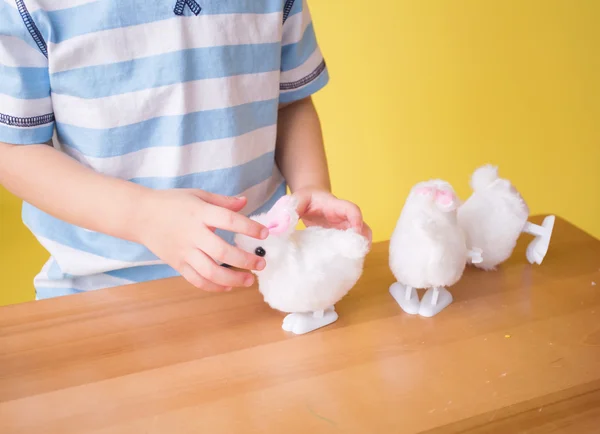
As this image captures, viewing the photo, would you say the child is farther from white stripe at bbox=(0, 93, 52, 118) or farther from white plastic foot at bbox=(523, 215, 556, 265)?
white plastic foot at bbox=(523, 215, 556, 265)

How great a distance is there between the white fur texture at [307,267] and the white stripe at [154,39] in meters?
0.20

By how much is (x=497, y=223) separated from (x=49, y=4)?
0.44 metres

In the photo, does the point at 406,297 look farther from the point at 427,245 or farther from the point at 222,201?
the point at 222,201

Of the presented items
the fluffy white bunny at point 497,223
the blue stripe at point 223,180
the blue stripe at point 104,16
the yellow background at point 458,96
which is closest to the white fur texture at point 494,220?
the fluffy white bunny at point 497,223

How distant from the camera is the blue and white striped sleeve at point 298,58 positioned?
2.09 feet

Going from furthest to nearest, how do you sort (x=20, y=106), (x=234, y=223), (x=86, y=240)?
(x=86, y=240), (x=20, y=106), (x=234, y=223)

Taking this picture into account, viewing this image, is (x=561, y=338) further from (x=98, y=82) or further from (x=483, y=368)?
(x=98, y=82)

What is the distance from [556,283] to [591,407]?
142 mm

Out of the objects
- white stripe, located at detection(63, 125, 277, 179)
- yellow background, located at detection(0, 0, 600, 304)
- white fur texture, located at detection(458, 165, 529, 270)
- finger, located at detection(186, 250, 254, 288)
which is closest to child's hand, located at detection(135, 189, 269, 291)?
finger, located at detection(186, 250, 254, 288)

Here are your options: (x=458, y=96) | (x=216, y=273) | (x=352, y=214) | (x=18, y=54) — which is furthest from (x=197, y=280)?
(x=458, y=96)

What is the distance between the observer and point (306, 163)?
673 millimetres

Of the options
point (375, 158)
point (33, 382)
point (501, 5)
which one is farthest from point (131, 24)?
point (501, 5)

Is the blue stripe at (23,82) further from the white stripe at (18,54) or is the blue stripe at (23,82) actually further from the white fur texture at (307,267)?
the white fur texture at (307,267)

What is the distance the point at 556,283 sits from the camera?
1.78 ft
